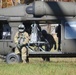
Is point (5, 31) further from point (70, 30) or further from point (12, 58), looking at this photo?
point (70, 30)

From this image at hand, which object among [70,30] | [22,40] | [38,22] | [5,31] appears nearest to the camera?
[22,40]

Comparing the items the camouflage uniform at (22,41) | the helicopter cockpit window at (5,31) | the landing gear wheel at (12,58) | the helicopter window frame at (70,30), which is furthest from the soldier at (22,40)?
the helicopter window frame at (70,30)

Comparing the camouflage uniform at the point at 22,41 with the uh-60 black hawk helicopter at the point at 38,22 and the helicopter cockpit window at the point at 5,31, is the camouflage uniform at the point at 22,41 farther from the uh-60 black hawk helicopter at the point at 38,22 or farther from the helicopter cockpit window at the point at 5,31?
the helicopter cockpit window at the point at 5,31

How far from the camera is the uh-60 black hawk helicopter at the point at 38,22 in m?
18.5

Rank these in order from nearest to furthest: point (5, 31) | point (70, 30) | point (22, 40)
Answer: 1. point (22, 40)
2. point (70, 30)
3. point (5, 31)

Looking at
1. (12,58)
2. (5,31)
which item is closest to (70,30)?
(12,58)

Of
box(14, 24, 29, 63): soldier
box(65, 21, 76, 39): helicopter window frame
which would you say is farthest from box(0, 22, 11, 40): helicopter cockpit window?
box(65, 21, 76, 39): helicopter window frame

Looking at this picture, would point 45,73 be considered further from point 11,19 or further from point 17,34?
point 11,19

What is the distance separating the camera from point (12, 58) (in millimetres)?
18531

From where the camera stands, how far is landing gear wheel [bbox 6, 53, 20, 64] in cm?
1834

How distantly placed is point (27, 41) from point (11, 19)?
1666 millimetres

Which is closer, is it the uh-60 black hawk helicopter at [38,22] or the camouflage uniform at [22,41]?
the camouflage uniform at [22,41]

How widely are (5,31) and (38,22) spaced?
1555mm

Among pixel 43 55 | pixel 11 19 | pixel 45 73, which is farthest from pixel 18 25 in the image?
pixel 45 73
